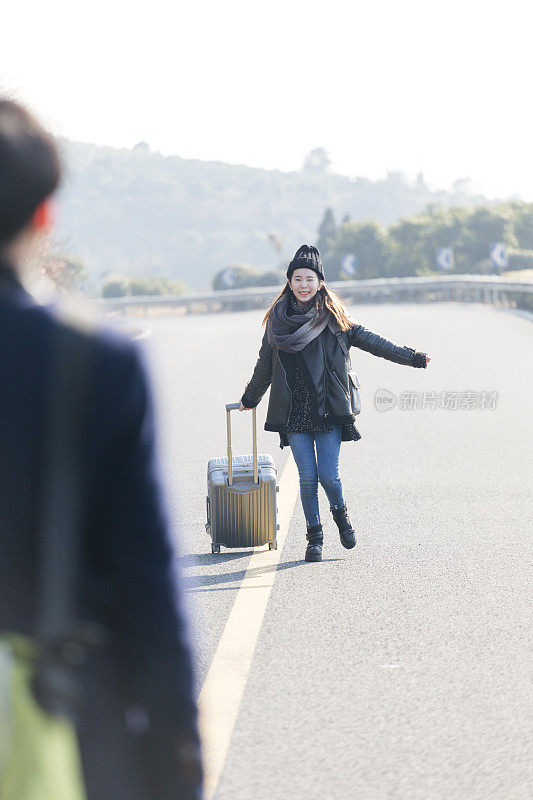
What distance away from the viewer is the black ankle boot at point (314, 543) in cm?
708

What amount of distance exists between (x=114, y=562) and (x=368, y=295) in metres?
61.8

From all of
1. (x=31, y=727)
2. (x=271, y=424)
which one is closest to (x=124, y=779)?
(x=31, y=727)

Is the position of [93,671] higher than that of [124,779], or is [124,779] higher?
[93,671]

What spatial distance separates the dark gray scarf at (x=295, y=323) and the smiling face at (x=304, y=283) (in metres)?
0.05

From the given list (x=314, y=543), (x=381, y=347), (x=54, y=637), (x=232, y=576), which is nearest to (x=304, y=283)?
(x=381, y=347)

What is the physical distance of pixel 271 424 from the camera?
7066mm

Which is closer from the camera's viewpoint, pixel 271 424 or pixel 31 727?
pixel 31 727

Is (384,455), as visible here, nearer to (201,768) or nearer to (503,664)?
(503,664)

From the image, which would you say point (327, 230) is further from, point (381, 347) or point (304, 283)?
point (304, 283)

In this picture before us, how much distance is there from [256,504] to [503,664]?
2.44 metres

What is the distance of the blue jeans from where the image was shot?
711 centimetres

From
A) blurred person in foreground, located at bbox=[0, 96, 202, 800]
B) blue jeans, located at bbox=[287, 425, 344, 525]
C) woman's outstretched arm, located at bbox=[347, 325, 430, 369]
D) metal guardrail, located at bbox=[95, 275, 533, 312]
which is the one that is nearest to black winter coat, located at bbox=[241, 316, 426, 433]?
woman's outstretched arm, located at bbox=[347, 325, 430, 369]

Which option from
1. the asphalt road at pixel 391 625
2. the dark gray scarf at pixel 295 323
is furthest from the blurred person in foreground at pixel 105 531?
the dark gray scarf at pixel 295 323

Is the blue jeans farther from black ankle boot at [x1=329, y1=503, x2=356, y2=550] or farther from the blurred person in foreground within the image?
the blurred person in foreground
